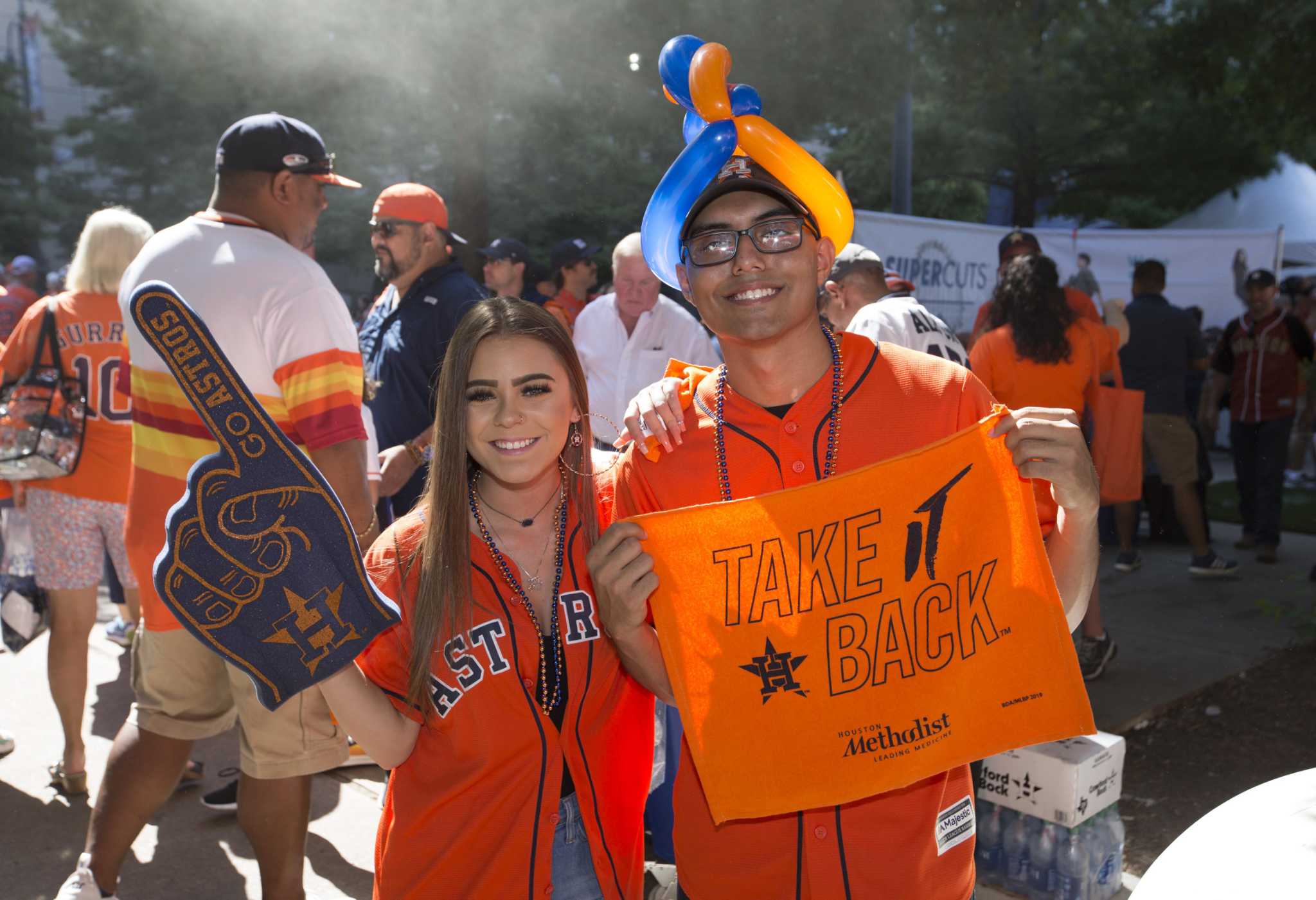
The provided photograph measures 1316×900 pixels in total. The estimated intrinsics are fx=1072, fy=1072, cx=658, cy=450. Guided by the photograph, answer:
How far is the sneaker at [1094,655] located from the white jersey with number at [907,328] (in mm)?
2075

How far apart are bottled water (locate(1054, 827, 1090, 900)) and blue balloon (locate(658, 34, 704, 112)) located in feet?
8.21

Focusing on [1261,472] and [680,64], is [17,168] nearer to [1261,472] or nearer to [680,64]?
[1261,472]

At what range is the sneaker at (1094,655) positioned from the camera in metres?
5.39

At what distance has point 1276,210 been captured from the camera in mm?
17406

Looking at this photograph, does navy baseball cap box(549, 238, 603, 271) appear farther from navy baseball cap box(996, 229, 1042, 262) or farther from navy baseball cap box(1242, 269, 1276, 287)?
navy baseball cap box(1242, 269, 1276, 287)

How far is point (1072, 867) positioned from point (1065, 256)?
813 cm

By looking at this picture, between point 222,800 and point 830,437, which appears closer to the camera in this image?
point 830,437

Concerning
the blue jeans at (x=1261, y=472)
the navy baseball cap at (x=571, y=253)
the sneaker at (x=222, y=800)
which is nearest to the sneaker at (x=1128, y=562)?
the blue jeans at (x=1261, y=472)

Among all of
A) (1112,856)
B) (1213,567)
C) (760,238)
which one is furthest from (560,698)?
(1213,567)

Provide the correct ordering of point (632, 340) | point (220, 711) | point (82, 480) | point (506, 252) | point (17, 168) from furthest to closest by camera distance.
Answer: point (17, 168) < point (506, 252) < point (632, 340) < point (82, 480) < point (220, 711)

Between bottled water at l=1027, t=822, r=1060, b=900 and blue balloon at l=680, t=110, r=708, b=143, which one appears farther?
bottled water at l=1027, t=822, r=1060, b=900

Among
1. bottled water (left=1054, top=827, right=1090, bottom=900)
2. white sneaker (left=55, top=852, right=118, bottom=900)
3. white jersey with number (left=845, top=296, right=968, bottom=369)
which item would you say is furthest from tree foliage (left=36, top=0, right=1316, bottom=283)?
white sneaker (left=55, top=852, right=118, bottom=900)

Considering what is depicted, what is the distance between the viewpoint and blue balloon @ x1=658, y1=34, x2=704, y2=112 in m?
2.00

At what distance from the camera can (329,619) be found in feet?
5.72
